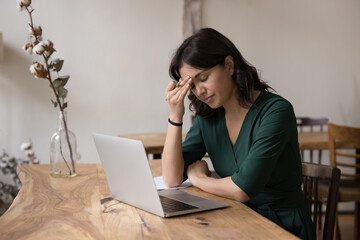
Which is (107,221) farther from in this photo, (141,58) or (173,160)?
(141,58)

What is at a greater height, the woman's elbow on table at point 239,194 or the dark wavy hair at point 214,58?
the dark wavy hair at point 214,58

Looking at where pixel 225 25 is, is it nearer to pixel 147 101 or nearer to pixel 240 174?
pixel 147 101

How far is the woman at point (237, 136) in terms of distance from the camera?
134 cm

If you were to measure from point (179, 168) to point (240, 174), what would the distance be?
0.29 m

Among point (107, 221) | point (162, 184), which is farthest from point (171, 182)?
point (107, 221)

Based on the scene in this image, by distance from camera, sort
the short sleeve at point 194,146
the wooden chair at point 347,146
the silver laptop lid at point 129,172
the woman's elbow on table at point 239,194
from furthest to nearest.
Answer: the wooden chair at point 347,146 → the short sleeve at point 194,146 → the woman's elbow on table at point 239,194 → the silver laptop lid at point 129,172

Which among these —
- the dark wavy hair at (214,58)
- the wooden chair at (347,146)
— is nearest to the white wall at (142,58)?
the wooden chair at (347,146)

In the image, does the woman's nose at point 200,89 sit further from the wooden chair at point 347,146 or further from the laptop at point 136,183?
the wooden chair at point 347,146

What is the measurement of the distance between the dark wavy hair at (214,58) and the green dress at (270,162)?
0.06m

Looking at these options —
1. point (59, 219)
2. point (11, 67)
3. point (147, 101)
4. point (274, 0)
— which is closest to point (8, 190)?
point (11, 67)

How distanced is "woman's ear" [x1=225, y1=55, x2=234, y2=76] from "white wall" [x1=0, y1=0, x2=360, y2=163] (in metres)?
2.36

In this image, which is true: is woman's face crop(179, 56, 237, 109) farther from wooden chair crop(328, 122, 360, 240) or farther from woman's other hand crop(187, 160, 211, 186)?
wooden chair crop(328, 122, 360, 240)

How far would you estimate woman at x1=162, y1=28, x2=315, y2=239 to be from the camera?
134cm

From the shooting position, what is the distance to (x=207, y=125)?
1672 mm
